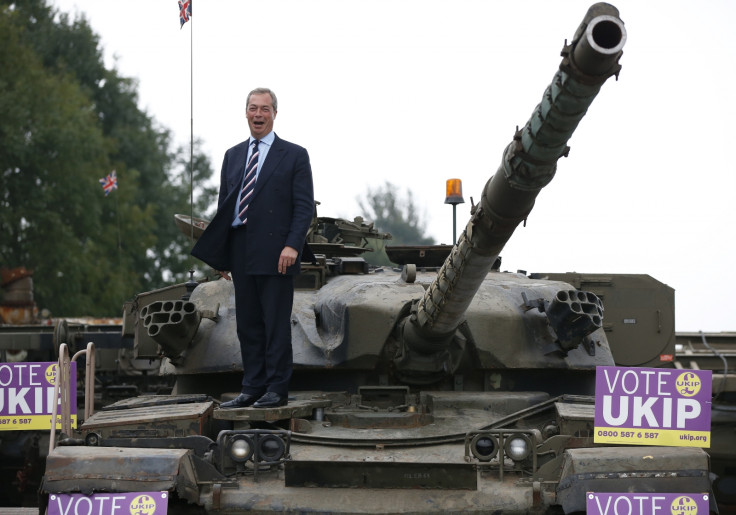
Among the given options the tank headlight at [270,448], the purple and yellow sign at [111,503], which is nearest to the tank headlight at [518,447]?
the tank headlight at [270,448]

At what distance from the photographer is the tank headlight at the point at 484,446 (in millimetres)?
7059

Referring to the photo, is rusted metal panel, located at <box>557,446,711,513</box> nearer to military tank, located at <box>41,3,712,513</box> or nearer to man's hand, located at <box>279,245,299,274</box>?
military tank, located at <box>41,3,712,513</box>

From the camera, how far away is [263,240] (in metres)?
7.84

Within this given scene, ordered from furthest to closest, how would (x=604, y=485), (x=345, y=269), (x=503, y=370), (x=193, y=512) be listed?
(x=345, y=269)
(x=503, y=370)
(x=193, y=512)
(x=604, y=485)

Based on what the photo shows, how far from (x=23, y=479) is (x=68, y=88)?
86.0ft

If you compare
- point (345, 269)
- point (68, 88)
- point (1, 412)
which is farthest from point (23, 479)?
point (68, 88)

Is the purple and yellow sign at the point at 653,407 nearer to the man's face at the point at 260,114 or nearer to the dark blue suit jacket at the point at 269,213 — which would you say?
the dark blue suit jacket at the point at 269,213

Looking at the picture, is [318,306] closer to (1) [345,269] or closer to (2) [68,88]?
(1) [345,269]

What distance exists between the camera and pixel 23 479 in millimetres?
14297

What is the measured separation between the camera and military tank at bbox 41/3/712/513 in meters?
6.55

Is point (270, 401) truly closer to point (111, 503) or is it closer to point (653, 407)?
point (111, 503)

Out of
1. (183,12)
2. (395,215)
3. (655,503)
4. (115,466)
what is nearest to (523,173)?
(655,503)

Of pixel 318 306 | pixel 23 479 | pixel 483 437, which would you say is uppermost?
pixel 318 306

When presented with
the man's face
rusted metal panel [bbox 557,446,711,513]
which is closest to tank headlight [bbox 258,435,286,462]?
rusted metal panel [bbox 557,446,711,513]
